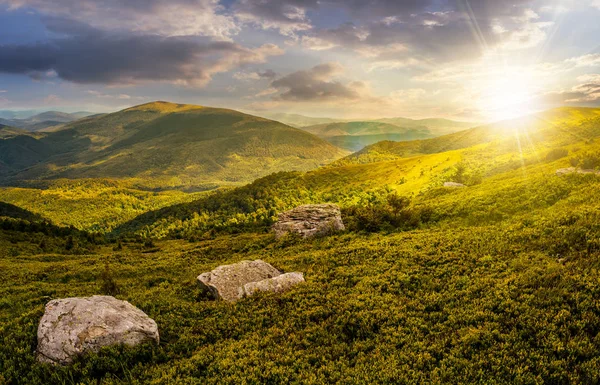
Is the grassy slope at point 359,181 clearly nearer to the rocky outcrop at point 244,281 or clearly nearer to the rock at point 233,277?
the rock at point 233,277

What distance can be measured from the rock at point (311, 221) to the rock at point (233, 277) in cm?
1526

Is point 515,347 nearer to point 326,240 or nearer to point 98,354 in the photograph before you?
point 98,354

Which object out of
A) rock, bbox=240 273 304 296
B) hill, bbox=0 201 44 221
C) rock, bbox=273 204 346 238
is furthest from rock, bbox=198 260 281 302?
hill, bbox=0 201 44 221

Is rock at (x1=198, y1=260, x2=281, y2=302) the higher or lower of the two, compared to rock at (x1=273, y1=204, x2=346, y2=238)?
higher

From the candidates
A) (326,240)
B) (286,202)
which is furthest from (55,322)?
(286,202)

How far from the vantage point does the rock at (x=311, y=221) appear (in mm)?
37188

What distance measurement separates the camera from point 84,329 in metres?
12.8

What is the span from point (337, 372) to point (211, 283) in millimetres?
11494

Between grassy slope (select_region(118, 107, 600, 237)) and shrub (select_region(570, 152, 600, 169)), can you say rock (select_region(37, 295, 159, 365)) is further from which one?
grassy slope (select_region(118, 107, 600, 237))

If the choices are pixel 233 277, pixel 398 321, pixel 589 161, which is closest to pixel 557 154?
pixel 589 161

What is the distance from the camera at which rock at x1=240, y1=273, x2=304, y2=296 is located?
18.4 meters

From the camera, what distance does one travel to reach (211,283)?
19.5 meters

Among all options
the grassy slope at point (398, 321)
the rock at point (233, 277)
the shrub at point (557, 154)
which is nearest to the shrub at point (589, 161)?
the shrub at point (557, 154)

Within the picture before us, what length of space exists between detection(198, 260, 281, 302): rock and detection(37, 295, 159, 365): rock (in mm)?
4999
